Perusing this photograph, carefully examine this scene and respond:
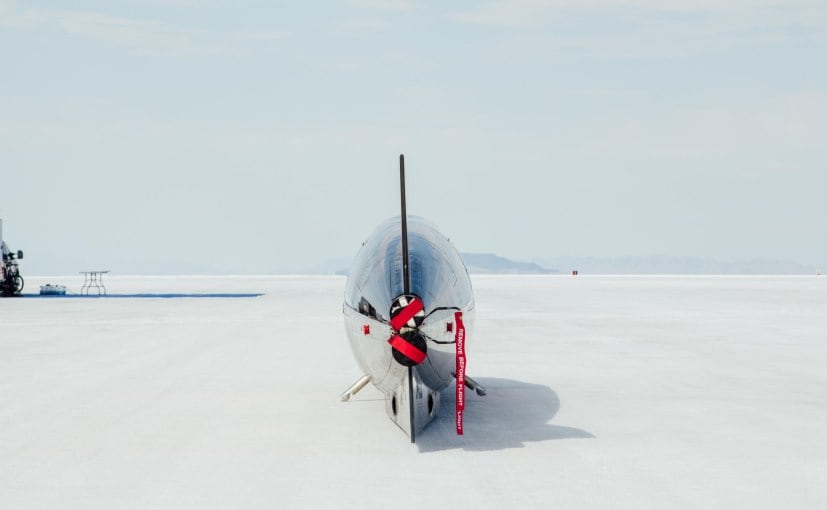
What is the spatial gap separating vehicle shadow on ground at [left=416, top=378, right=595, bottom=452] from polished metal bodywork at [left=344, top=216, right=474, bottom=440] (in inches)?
15.7

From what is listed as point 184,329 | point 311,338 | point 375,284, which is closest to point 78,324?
point 184,329

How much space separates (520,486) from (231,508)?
3.53 metres

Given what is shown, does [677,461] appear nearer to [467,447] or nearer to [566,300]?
[467,447]

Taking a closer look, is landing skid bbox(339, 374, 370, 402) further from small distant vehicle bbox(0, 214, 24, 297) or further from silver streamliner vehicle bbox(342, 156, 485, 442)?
small distant vehicle bbox(0, 214, 24, 297)

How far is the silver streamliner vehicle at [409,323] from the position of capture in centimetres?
1099

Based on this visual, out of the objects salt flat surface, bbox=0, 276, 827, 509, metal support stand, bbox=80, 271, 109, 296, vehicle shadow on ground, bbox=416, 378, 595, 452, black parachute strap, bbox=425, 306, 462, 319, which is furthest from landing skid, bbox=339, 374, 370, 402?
metal support stand, bbox=80, 271, 109, 296

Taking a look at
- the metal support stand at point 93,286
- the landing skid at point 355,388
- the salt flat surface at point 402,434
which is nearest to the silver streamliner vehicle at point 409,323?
the salt flat surface at point 402,434

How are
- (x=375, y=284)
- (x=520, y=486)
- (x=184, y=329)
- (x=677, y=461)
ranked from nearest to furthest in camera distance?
(x=520, y=486) < (x=677, y=461) < (x=375, y=284) < (x=184, y=329)

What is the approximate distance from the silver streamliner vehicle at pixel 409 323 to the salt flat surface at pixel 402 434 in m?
0.80

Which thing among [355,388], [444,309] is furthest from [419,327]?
[355,388]

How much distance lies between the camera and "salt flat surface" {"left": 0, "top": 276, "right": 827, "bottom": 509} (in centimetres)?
973

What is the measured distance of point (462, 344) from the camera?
11.4 m

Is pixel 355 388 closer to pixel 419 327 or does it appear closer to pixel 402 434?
pixel 402 434

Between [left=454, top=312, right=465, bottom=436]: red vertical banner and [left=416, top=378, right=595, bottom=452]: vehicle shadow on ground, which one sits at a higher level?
[left=454, top=312, right=465, bottom=436]: red vertical banner
